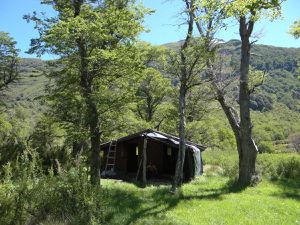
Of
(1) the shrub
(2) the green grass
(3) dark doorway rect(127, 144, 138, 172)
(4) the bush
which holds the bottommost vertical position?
(1) the shrub

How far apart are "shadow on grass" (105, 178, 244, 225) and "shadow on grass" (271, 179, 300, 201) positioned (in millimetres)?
1982

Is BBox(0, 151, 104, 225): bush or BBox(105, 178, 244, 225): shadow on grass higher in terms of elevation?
BBox(0, 151, 104, 225): bush

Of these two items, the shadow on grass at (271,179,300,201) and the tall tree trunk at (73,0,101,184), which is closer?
the shadow on grass at (271,179,300,201)

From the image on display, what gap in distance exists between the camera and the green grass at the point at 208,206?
468 inches

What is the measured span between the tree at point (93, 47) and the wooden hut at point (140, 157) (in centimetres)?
760

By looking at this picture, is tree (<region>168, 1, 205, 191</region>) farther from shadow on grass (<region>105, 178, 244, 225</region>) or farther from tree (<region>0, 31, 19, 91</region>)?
tree (<region>0, 31, 19, 91</region>)

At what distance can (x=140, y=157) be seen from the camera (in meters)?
25.8

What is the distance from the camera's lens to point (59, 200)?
32.1 ft

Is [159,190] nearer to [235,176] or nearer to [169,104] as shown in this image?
[235,176]

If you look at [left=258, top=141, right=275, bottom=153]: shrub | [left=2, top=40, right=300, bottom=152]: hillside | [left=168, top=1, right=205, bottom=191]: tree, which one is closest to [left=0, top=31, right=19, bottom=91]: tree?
[left=2, top=40, right=300, bottom=152]: hillside

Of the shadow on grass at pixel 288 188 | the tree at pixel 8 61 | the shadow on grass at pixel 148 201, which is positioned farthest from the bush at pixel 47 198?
the tree at pixel 8 61

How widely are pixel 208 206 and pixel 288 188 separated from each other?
6767 mm

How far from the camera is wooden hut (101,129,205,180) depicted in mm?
25578

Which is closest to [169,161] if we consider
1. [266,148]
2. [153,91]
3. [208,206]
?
[153,91]
